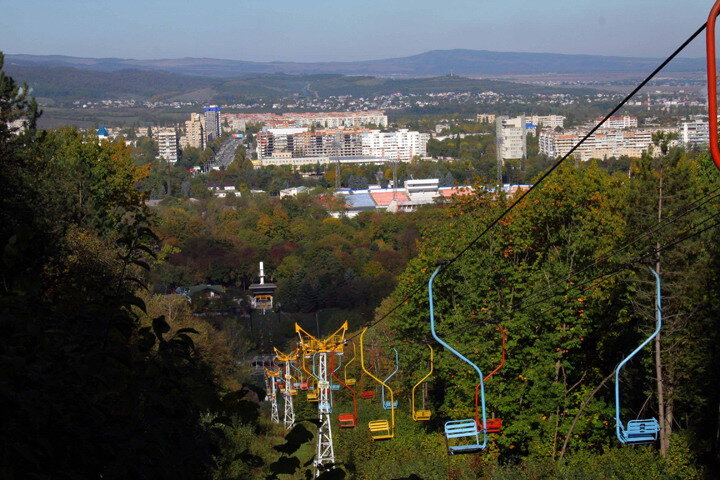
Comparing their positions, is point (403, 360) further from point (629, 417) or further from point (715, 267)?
point (715, 267)

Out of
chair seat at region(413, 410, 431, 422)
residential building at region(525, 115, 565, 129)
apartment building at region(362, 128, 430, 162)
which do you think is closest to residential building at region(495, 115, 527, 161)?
apartment building at region(362, 128, 430, 162)

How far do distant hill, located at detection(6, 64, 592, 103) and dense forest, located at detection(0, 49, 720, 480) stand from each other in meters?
126

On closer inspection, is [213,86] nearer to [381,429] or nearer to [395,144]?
[395,144]

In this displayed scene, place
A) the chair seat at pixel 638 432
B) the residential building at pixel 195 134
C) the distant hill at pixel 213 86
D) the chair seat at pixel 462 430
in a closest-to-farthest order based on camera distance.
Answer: the chair seat at pixel 638 432
the chair seat at pixel 462 430
the residential building at pixel 195 134
the distant hill at pixel 213 86

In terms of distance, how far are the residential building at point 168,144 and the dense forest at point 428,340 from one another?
2800 inches

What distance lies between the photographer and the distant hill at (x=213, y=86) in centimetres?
14025

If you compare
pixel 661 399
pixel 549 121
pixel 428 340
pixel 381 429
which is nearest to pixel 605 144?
pixel 549 121

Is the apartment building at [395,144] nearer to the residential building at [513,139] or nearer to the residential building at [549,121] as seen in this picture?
the residential building at [549,121]

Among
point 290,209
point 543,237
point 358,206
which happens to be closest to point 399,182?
point 358,206

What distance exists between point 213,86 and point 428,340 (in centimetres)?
17364

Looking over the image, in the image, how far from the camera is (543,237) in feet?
36.3

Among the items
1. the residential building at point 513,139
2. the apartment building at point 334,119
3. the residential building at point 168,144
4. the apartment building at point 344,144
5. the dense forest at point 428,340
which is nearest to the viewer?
the dense forest at point 428,340

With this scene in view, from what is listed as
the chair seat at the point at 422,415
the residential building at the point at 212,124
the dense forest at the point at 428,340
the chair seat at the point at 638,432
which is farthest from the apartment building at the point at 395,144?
the chair seat at the point at 638,432

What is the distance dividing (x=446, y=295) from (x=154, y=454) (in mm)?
8832
